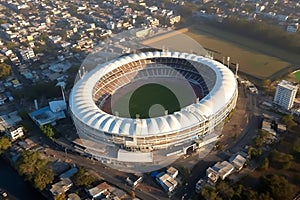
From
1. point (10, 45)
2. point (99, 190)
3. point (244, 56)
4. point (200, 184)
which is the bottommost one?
point (99, 190)

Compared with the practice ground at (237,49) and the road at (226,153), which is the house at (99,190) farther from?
the practice ground at (237,49)

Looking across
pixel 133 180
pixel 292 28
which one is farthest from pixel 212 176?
pixel 292 28

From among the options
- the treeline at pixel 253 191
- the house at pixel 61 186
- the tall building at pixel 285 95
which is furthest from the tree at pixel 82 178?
the tall building at pixel 285 95

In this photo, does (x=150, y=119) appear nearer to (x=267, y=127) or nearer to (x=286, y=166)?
(x=267, y=127)

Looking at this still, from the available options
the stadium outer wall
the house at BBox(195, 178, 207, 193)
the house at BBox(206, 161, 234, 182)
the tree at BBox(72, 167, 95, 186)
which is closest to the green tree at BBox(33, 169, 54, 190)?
the tree at BBox(72, 167, 95, 186)

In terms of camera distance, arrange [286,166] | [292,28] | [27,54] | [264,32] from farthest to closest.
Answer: [292,28], [264,32], [27,54], [286,166]

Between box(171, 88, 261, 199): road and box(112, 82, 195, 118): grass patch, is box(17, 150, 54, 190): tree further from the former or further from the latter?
box(171, 88, 261, 199): road

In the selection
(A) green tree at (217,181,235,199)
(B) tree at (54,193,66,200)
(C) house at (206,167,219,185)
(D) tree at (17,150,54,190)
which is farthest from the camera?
(D) tree at (17,150,54,190)
